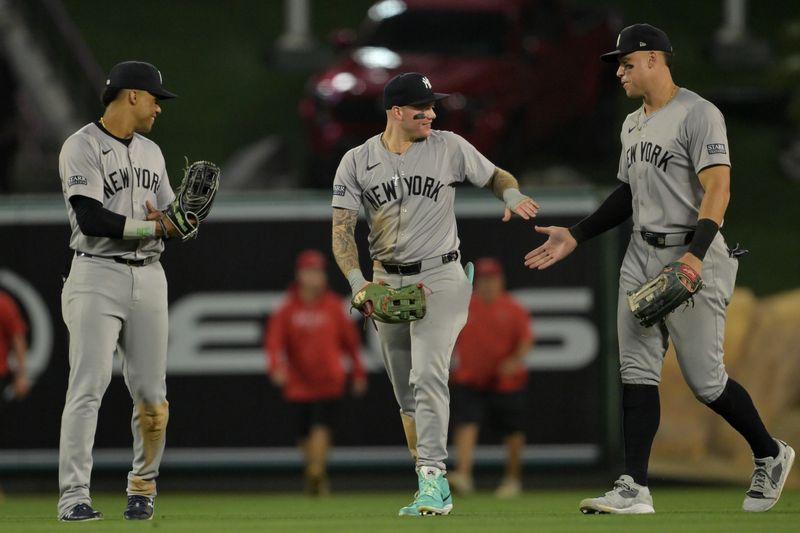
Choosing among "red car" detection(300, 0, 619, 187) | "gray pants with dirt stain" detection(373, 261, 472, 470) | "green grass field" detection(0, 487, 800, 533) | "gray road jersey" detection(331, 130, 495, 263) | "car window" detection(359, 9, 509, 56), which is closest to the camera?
"green grass field" detection(0, 487, 800, 533)

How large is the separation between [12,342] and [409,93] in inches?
227

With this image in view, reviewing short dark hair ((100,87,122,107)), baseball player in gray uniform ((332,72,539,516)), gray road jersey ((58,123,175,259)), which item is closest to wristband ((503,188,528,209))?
baseball player in gray uniform ((332,72,539,516))

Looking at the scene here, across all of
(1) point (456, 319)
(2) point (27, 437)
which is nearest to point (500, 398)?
(2) point (27, 437)

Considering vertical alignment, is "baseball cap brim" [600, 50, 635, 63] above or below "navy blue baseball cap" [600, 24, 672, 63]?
below

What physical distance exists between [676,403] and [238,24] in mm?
12387

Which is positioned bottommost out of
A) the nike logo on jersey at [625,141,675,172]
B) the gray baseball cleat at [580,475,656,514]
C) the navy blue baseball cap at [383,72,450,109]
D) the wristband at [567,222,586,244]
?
the gray baseball cleat at [580,475,656,514]

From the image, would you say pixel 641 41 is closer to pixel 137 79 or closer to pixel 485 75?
pixel 137 79

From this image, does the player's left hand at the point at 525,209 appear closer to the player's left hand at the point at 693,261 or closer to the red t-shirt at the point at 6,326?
the player's left hand at the point at 693,261

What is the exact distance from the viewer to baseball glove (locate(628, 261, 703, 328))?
273 inches

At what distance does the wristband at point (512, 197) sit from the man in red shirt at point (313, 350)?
4.81 meters

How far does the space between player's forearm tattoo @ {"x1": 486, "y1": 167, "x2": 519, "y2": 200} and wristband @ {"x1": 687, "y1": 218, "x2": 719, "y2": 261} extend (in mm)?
1085

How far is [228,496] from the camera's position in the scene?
12445 mm

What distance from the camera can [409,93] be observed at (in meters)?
7.58

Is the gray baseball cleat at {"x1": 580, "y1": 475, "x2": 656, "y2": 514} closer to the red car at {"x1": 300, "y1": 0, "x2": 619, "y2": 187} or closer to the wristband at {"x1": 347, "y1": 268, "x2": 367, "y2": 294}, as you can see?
the wristband at {"x1": 347, "y1": 268, "x2": 367, "y2": 294}
